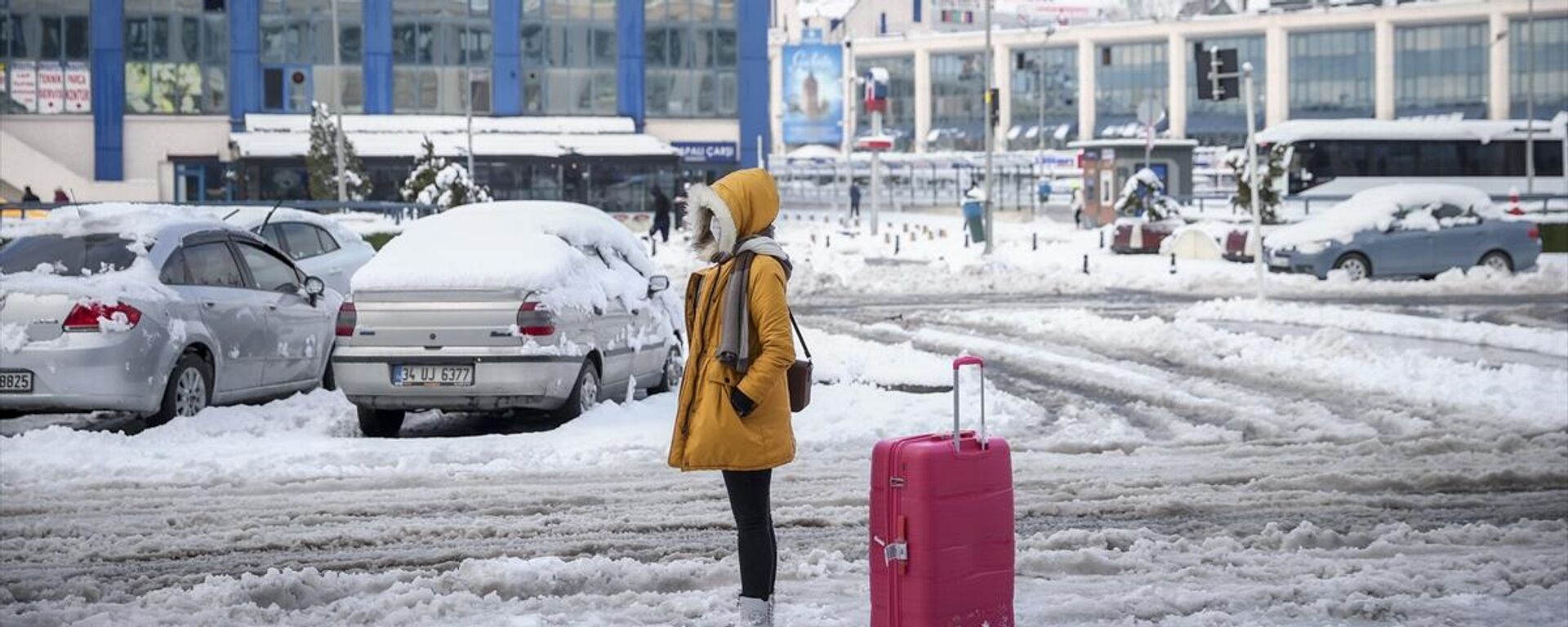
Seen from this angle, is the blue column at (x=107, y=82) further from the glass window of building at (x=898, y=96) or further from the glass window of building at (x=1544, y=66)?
the glass window of building at (x=1544, y=66)

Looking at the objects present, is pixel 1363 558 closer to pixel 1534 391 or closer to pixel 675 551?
pixel 675 551

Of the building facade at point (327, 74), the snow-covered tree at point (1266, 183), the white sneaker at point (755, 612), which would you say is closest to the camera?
the white sneaker at point (755, 612)

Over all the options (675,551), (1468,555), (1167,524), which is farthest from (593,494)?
(1468,555)

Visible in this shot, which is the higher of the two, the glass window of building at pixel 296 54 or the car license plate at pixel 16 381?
the glass window of building at pixel 296 54

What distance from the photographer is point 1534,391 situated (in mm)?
15070

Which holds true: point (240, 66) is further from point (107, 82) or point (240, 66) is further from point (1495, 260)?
point (1495, 260)

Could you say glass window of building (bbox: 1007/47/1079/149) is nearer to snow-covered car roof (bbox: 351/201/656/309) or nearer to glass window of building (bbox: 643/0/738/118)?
glass window of building (bbox: 643/0/738/118)

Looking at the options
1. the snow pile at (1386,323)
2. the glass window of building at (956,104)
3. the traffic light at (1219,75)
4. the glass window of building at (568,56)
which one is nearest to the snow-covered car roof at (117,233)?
the snow pile at (1386,323)

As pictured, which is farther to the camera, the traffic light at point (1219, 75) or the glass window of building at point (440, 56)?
the glass window of building at point (440, 56)

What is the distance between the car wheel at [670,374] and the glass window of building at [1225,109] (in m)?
100

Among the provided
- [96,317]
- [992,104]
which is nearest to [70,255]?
[96,317]

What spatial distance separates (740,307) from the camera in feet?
21.0

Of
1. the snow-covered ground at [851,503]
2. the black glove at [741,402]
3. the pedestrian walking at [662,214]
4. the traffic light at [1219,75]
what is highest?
the traffic light at [1219,75]

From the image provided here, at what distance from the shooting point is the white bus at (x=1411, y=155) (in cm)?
6247
